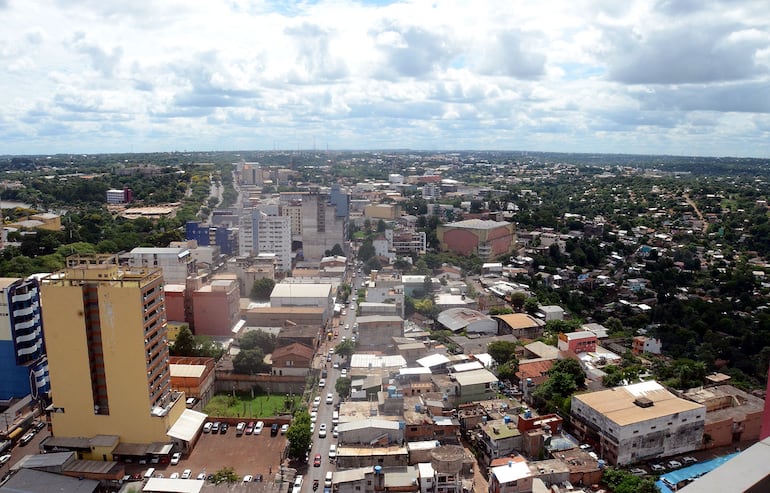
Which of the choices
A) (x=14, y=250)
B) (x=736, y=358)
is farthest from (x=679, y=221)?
(x=14, y=250)

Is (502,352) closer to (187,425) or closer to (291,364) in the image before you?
(291,364)

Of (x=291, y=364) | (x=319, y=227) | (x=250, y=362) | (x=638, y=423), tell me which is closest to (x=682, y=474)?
(x=638, y=423)

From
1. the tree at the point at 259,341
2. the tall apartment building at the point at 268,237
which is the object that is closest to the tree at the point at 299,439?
the tree at the point at 259,341

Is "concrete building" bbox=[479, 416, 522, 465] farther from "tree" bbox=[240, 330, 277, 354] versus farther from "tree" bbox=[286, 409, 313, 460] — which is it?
"tree" bbox=[240, 330, 277, 354]

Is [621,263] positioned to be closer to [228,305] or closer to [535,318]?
[535,318]

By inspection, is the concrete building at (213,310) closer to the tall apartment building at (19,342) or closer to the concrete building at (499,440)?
the tall apartment building at (19,342)

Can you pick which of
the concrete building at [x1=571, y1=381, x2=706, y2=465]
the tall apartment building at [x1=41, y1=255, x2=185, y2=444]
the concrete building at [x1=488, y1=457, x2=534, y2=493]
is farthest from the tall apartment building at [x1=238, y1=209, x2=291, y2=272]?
the concrete building at [x1=488, y1=457, x2=534, y2=493]

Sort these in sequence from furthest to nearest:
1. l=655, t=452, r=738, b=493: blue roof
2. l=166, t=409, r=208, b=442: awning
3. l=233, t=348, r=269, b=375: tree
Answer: l=233, t=348, r=269, b=375: tree < l=166, t=409, r=208, b=442: awning < l=655, t=452, r=738, b=493: blue roof
